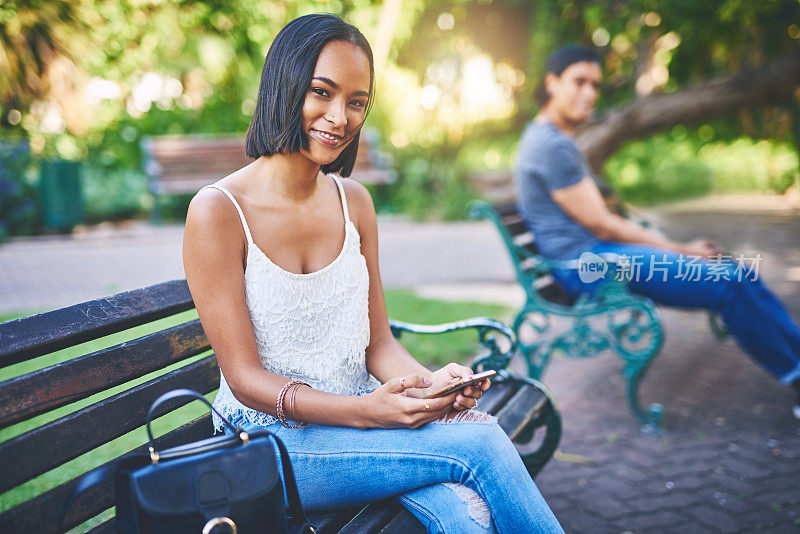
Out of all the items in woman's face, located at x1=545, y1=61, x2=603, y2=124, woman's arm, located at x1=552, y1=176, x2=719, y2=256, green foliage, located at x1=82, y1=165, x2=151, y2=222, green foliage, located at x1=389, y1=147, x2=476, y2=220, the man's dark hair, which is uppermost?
the man's dark hair

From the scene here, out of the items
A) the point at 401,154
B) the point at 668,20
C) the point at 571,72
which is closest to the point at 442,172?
the point at 401,154

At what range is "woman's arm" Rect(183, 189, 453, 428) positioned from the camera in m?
1.75

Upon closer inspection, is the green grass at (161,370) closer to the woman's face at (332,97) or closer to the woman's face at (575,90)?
Answer: the woman's face at (332,97)

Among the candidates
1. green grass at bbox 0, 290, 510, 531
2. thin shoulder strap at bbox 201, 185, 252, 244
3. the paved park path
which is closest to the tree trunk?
the paved park path

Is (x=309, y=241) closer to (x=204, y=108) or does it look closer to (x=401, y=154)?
(x=401, y=154)

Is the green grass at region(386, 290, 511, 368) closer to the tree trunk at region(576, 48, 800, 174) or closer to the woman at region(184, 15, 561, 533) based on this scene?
the woman at region(184, 15, 561, 533)

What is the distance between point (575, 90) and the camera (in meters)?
4.10

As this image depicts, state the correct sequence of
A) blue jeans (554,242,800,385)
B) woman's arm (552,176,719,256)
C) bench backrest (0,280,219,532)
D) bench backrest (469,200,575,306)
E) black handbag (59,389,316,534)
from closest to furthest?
black handbag (59,389,316,534), bench backrest (0,280,219,532), blue jeans (554,242,800,385), woman's arm (552,176,719,256), bench backrest (469,200,575,306)

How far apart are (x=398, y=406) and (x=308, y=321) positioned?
0.39 metres

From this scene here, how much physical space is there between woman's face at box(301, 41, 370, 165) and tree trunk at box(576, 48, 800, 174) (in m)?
9.69

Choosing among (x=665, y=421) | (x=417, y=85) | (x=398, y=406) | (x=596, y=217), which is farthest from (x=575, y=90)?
(x=417, y=85)

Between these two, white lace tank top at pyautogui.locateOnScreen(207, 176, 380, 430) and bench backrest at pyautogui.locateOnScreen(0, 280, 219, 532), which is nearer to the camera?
bench backrest at pyautogui.locateOnScreen(0, 280, 219, 532)

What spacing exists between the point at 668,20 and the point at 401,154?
5070mm

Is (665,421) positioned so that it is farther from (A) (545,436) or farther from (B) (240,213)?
(B) (240,213)
